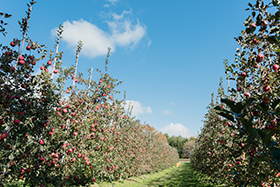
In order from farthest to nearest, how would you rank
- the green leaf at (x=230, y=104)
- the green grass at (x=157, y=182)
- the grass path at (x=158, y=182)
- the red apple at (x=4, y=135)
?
1. the grass path at (x=158, y=182)
2. the green grass at (x=157, y=182)
3. the red apple at (x=4, y=135)
4. the green leaf at (x=230, y=104)

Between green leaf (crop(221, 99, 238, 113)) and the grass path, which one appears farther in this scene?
the grass path

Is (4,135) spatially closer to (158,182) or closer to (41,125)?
(41,125)

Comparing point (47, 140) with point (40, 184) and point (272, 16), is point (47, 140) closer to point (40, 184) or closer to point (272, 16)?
point (40, 184)

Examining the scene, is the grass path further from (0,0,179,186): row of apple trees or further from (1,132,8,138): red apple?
(1,132,8,138): red apple

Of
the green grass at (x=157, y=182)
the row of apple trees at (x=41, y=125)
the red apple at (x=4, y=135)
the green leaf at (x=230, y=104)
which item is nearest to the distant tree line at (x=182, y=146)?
the green grass at (x=157, y=182)

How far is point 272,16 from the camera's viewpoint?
238cm

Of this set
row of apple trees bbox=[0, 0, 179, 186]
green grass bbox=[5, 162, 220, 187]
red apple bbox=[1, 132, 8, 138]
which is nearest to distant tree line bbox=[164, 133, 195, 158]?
green grass bbox=[5, 162, 220, 187]

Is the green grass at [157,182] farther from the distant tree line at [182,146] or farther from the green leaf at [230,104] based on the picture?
the distant tree line at [182,146]

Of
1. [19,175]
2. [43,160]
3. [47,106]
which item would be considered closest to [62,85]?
[47,106]

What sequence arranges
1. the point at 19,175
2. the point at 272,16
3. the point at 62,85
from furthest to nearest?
the point at 62,85, the point at 19,175, the point at 272,16

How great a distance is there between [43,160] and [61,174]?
3.18ft

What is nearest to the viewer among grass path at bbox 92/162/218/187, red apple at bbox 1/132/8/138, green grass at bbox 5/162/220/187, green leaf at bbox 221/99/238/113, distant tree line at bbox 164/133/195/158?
green leaf at bbox 221/99/238/113

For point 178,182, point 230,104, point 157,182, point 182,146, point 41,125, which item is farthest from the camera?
point 182,146

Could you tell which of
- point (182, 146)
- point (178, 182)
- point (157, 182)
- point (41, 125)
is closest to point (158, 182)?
point (157, 182)
